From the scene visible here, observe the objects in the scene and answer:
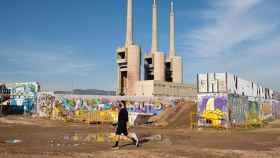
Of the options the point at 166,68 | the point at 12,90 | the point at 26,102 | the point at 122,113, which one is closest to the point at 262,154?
the point at 122,113

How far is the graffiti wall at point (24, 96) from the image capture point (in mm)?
50719

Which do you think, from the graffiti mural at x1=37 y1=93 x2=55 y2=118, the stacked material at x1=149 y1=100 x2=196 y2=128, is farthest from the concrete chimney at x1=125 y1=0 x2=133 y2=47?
the stacked material at x1=149 y1=100 x2=196 y2=128

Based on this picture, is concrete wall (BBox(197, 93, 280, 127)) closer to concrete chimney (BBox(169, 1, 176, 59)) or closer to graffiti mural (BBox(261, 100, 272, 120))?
graffiti mural (BBox(261, 100, 272, 120))

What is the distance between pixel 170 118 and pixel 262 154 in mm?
22695

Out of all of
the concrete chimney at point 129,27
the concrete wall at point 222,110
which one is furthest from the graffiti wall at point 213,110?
the concrete chimney at point 129,27

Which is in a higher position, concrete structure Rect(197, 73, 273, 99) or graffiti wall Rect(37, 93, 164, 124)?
concrete structure Rect(197, 73, 273, 99)

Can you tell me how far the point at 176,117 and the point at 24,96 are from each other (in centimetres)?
2716

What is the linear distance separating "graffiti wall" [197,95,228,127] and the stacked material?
271 cm

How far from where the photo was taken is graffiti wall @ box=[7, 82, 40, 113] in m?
50.7

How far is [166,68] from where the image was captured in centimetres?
9906

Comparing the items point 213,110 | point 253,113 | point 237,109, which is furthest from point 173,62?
point 213,110

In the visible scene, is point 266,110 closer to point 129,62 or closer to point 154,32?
point 129,62

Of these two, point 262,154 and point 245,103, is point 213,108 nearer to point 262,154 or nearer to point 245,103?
point 245,103

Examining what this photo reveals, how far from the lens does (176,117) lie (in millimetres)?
34750
